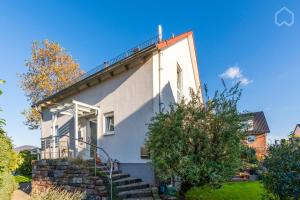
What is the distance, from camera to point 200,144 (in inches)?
358

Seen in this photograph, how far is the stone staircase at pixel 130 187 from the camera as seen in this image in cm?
1023

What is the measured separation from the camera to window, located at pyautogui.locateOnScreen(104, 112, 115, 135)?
565 inches

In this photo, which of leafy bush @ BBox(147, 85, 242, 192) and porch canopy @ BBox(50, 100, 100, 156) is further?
porch canopy @ BBox(50, 100, 100, 156)

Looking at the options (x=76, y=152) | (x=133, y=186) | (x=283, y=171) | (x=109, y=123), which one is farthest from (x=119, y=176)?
(x=283, y=171)

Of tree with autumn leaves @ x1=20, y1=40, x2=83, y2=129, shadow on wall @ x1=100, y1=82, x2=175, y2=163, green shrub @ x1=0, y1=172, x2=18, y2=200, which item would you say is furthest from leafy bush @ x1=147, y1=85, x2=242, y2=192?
tree with autumn leaves @ x1=20, y1=40, x2=83, y2=129

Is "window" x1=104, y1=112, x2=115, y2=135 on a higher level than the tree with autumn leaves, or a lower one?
lower

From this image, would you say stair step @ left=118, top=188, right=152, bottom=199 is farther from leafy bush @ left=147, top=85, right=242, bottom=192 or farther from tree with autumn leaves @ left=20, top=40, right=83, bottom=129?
tree with autumn leaves @ left=20, top=40, right=83, bottom=129

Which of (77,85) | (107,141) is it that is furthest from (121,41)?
(107,141)

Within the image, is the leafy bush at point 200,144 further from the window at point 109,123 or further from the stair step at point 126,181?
the window at point 109,123

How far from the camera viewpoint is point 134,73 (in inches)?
523

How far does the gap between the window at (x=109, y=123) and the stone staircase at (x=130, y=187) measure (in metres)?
2.54

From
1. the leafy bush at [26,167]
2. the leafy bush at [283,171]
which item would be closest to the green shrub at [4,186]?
the leafy bush at [283,171]

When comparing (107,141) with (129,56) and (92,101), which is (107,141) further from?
(129,56)

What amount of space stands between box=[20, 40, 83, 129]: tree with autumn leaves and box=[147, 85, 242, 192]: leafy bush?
20.6 metres
